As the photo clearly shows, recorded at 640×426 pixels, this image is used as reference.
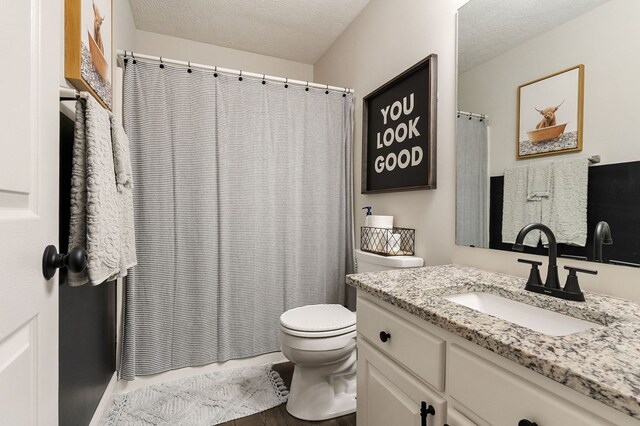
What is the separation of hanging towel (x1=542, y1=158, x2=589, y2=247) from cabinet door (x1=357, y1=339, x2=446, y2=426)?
0.70 m

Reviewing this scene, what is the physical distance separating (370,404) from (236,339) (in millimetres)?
1228

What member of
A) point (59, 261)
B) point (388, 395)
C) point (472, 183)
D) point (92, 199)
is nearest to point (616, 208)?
point (472, 183)

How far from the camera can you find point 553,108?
3.51ft

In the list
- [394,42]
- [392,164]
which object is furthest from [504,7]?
[392,164]

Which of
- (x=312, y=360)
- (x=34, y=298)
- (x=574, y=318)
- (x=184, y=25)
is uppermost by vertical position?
(x=184, y=25)

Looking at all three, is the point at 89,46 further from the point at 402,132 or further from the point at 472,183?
the point at 472,183

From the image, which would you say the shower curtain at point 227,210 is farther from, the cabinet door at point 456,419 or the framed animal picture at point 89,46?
the cabinet door at point 456,419

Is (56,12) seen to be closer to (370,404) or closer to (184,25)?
(370,404)

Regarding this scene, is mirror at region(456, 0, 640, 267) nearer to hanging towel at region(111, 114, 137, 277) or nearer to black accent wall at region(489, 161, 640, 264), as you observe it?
black accent wall at region(489, 161, 640, 264)

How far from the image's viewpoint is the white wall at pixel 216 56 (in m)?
2.51

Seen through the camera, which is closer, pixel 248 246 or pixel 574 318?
pixel 574 318

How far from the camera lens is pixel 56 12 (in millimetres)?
670

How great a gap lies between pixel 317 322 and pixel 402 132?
1.17 metres

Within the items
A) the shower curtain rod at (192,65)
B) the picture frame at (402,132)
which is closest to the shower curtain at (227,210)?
the shower curtain rod at (192,65)
